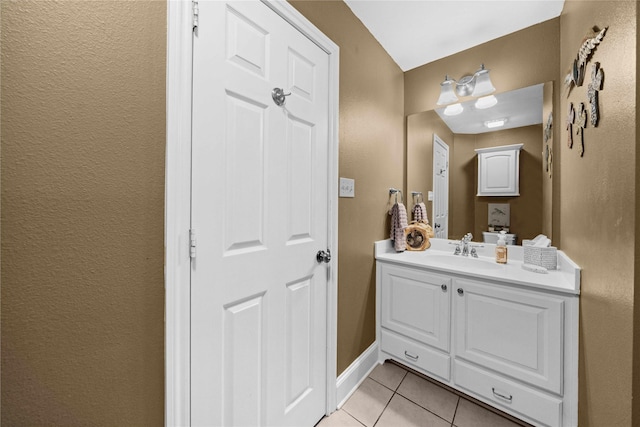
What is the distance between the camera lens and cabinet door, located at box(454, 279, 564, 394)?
1223 mm

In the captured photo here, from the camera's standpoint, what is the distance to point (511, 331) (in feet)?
4.42

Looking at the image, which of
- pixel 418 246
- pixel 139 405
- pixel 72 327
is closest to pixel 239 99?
pixel 72 327

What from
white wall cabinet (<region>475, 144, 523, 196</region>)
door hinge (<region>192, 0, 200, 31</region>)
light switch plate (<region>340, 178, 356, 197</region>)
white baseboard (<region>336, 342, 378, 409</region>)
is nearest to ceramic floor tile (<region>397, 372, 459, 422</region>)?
white baseboard (<region>336, 342, 378, 409</region>)

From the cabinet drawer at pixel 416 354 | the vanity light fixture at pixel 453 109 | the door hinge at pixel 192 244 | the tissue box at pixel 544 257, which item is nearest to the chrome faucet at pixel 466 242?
the tissue box at pixel 544 257

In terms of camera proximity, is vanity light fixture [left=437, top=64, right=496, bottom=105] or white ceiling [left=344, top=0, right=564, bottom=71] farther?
vanity light fixture [left=437, top=64, right=496, bottom=105]

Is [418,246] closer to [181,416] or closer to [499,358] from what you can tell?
[499,358]

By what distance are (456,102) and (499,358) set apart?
5.87 feet

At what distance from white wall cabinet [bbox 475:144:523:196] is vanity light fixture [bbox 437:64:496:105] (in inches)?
16.9

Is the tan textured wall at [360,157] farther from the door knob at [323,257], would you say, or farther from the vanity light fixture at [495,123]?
the vanity light fixture at [495,123]

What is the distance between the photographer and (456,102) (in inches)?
79.0

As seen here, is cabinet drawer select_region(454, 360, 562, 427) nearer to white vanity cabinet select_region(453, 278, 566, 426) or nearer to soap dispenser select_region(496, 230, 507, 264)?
white vanity cabinet select_region(453, 278, 566, 426)

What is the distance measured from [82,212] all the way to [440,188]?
2257mm

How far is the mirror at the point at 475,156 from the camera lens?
1.72 m

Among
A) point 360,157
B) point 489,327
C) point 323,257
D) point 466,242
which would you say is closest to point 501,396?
point 489,327
